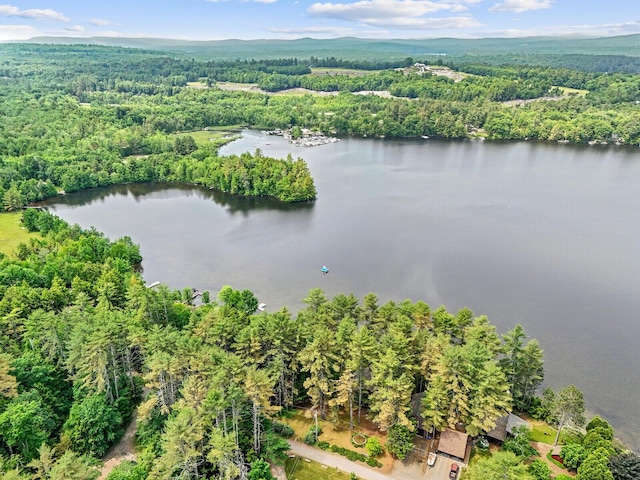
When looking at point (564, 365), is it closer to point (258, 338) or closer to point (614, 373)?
point (614, 373)

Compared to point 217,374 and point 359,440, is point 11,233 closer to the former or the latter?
point 217,374

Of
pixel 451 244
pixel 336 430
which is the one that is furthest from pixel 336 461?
pixel 451 244

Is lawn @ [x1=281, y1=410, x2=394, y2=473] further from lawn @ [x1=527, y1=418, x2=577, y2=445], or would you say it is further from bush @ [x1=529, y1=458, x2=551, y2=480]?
lawn @ [x1=527, y1=418, x2=577, y2=445]

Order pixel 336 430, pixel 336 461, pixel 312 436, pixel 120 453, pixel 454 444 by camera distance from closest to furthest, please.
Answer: pixel 336 461, pixel 454 444, pixel 120 453, pixel 312 436, pixel 336 430

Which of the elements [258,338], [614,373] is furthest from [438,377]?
[614,373]

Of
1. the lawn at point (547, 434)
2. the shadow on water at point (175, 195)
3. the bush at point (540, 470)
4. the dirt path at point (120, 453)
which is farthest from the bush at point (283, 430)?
the shadow on water at point (175, 195)

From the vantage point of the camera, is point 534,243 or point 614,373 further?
point 534,243

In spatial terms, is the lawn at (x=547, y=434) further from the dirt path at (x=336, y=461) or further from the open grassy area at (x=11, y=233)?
the open grassy area at (x=11, y=233)
